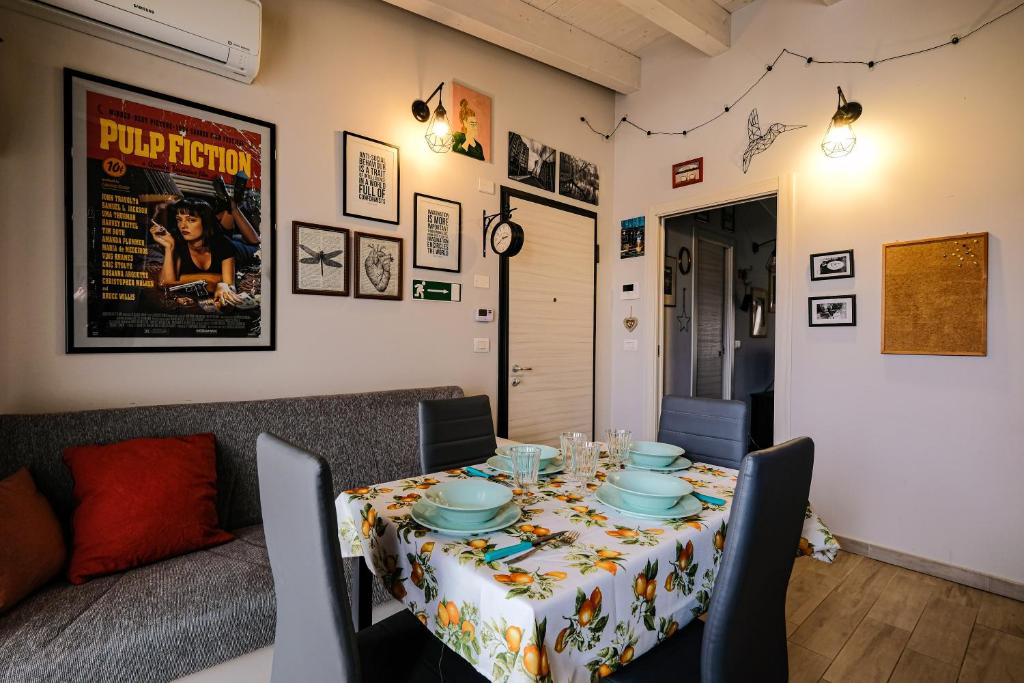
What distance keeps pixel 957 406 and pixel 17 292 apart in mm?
4103

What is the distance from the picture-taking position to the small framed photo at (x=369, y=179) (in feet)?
8.45

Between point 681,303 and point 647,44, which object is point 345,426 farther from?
point 647,44

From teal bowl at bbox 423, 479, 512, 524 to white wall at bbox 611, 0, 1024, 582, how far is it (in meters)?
2.47

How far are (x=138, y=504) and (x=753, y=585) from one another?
1.85 metres

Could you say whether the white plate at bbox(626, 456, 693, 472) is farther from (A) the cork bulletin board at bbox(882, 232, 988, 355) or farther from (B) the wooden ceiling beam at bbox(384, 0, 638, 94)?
(B) the wooden ceiling beam at bbox(384, 0, 638, 94)

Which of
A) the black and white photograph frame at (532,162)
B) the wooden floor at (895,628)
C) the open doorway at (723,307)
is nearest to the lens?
the wooden floor at (895,628)

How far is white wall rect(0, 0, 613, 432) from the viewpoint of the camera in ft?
5.95

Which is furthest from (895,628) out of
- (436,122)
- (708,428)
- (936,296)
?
(436,122)

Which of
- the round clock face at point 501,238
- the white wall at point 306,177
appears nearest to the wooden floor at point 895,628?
the white wall at point 306,177

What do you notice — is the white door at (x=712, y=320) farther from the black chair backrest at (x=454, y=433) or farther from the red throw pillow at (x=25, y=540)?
the red throw pillow at (x=25, y=540)

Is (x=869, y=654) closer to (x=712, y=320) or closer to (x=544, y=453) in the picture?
(x=544, y=453)

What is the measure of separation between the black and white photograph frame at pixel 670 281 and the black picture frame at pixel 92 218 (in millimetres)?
2899

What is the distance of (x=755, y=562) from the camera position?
39.3 inches

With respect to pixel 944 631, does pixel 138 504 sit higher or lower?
higher
